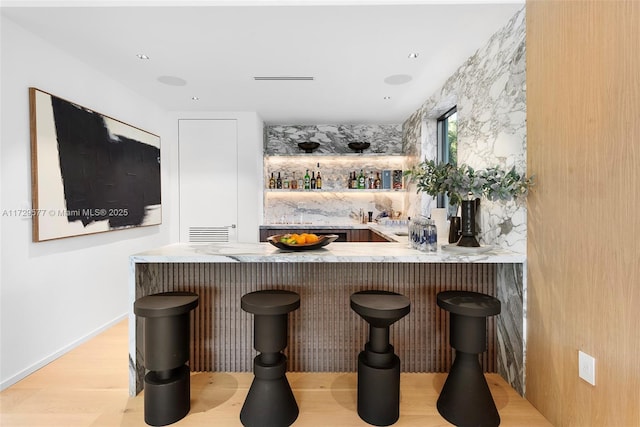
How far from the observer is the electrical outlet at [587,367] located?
4.64ft

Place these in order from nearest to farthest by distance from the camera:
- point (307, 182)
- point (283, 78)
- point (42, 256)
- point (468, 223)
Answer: point (468, 223)
point (42, 256)
point (283, 78)
point (307, 182)

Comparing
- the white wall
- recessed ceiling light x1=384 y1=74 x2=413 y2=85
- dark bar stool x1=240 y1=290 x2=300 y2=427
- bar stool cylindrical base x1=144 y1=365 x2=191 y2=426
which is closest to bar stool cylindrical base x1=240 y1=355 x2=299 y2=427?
dark bar stool x1=240 y1=290 x2=300 y2=427

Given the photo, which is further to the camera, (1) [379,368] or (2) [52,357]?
(2) [52,357]

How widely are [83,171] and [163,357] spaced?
190 cm

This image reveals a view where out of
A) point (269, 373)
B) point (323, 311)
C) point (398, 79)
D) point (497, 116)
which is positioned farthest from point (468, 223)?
point (398, 79)

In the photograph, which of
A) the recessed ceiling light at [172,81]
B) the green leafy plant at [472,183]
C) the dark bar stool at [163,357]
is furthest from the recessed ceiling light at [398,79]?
the dark bar stool at [163,357]

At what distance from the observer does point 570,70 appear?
1535mm

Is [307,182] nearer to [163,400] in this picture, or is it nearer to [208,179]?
[208,179]

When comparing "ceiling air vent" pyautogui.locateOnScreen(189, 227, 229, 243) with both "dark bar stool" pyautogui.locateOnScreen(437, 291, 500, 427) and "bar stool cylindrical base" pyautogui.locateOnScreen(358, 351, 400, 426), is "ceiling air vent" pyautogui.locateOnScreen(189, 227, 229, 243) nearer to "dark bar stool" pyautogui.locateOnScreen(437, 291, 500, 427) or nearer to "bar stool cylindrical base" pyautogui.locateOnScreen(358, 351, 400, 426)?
"bar stool cylindrical base" pyautogui.locateOnScreen(358, 351, 400, 426)

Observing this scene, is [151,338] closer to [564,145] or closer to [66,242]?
[66,242]

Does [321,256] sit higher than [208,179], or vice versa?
[208,179]

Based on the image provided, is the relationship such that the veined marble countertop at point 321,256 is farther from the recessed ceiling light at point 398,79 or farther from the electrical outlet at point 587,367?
the recessed ceiling light at point 398,79

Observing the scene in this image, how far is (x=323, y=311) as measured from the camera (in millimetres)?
2180

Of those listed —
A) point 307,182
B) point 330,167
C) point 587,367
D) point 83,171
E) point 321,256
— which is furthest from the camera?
point 330,167
